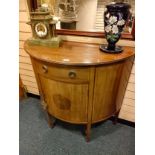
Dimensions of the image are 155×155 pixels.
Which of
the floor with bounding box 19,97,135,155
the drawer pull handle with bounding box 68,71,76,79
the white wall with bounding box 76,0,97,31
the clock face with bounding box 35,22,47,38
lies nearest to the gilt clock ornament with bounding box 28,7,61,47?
the clock face with bounding box 35,22,47,38

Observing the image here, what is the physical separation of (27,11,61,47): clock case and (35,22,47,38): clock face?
2 cm

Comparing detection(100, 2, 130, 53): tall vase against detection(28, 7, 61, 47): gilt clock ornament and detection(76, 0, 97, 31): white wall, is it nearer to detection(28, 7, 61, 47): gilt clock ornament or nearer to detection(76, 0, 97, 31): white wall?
detection(76, 0, 97, 31): white wall

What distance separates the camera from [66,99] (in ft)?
3.85

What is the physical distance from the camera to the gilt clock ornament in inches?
47.7

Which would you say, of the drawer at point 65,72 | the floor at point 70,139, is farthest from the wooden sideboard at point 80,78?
the floor at point 70,139

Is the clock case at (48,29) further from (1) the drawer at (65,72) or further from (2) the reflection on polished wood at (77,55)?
(1) the drawer at (65,72)

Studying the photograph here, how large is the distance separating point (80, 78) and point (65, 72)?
112mm

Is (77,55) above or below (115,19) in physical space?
below

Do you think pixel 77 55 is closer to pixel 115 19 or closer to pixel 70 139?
pixel 115 19

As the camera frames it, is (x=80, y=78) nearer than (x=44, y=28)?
Yes

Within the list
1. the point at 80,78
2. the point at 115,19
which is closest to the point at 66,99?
the point at 80,78

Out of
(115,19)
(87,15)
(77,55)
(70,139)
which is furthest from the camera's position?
(70,139)

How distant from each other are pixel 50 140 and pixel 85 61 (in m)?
0.97
